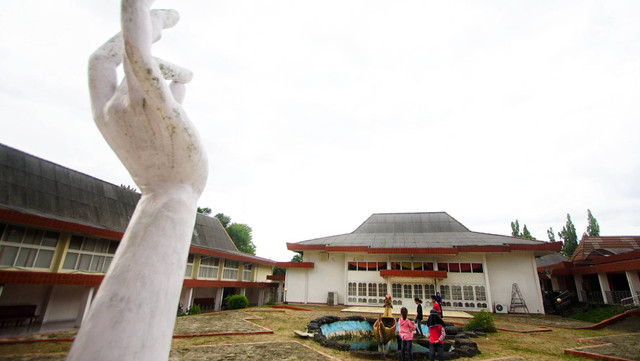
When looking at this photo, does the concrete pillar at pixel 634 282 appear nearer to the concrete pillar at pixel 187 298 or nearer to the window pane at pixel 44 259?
the concrete pillar at pixel 187 298

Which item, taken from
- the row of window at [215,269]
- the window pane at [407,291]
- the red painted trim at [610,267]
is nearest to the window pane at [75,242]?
the row of window at [215,269]

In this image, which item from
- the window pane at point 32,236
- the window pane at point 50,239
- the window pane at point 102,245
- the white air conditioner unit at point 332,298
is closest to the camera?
the window pane at point 32,236

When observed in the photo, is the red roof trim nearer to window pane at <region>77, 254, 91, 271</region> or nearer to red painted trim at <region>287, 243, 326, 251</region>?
red painted trim at <region>287, 243, 326, 251</region>

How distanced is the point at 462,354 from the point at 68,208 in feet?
52.7

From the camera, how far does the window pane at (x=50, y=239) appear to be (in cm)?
1097

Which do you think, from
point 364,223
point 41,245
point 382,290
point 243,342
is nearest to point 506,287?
point 382,290

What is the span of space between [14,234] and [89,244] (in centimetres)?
239

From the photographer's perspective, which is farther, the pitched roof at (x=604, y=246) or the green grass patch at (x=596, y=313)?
the pitched roof at (x=604, y=246)

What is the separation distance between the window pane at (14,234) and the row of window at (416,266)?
17.1 m

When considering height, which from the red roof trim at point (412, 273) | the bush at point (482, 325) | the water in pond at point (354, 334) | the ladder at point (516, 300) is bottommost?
the water in pond at point (354, 334)

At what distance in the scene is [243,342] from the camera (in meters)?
8.00

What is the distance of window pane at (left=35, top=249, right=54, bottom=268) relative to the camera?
10.7 meters

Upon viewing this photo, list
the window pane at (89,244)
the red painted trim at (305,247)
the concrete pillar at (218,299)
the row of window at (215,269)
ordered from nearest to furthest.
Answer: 1. the window pane at (89,244)
2. the row of window at (215,269)
3. the concrete pillar at (218,299)
4. the red painted trim at (305,247)

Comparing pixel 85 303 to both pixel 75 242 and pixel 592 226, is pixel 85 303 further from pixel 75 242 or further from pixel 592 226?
pixel 592 226
